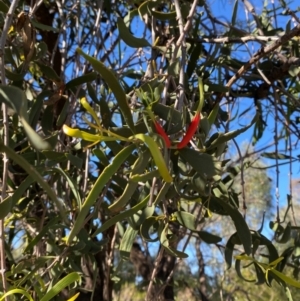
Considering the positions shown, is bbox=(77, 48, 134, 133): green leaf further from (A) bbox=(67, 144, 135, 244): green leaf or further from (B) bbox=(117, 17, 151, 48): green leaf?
(B) bbox=(117, 17, 151, 48): green leaf

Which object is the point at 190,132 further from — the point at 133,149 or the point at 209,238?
the point at 209,238

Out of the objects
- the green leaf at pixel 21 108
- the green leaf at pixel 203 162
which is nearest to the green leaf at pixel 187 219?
the green leaf at pixel 203 162

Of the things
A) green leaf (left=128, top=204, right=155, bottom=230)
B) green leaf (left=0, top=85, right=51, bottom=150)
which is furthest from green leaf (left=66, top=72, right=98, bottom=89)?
green leaf (left=0, top=85, right=51, bottom=150)

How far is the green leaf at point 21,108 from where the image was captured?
226mm

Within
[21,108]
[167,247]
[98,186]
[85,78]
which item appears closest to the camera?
[21,108]

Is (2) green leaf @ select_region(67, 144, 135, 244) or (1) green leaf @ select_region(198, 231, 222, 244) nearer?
(2) green leaf @ select_region(67, 144, 135, 244)

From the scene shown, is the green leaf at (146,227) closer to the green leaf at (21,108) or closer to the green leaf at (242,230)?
the green leaf at (242,230)

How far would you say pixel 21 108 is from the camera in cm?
23

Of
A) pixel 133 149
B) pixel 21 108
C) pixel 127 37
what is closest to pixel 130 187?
pixel 133 149

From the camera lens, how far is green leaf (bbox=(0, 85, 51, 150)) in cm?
23

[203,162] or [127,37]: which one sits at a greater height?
[127,37]

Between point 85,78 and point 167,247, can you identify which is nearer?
point 167,247

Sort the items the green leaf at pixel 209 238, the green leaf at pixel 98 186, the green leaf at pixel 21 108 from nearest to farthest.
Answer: the green leaf at pixel 21 108, the green leaf at pixel 98 186, the green leaf at pixel 209 238

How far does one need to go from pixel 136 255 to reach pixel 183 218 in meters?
1.12
